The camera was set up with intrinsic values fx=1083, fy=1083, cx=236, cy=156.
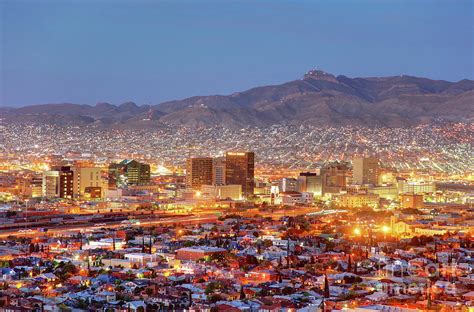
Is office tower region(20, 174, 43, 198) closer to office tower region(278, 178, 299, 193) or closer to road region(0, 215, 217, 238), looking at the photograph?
office tower region(278, 178, 299, 193)

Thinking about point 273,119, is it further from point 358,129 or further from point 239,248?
point 239,248

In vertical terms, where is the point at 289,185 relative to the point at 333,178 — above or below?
below

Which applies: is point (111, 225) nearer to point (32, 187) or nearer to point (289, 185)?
point (32, 187)

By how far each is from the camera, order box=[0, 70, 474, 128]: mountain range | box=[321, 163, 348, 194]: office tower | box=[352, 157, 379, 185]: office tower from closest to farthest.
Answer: box=[321, 163, 348, 194]: office tower, box=[352, 157, 379, 185]: office tower, box=[0, 70, 474, 128]: mountain range

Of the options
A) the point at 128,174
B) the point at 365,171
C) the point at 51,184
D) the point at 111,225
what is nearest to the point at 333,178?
the point at 365,171

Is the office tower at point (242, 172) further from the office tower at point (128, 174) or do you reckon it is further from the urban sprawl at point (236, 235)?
the office tower at point (128, 174)

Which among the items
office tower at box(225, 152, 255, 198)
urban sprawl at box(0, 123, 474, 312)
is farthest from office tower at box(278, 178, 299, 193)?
office tower at box(225, 152, 255, 198)
